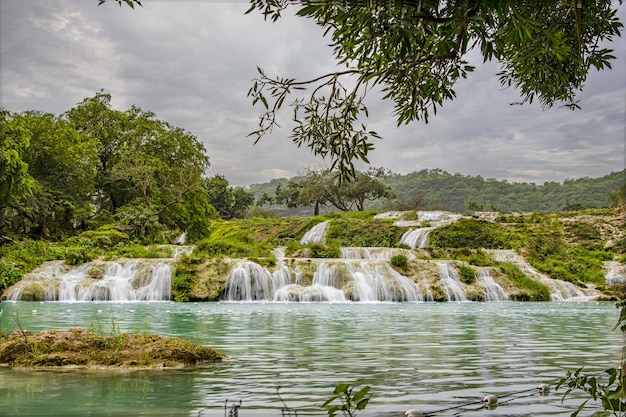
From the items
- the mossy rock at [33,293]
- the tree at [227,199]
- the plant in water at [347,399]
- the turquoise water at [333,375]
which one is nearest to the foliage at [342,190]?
the tree at [227,199]

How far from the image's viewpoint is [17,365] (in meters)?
6.09

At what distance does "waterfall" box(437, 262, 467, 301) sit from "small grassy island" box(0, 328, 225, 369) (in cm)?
1931

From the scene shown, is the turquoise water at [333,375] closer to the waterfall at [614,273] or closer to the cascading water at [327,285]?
the cascading water at [327,285]

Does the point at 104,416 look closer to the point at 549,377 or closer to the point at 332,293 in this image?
the point at 549,377

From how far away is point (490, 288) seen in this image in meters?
25.8

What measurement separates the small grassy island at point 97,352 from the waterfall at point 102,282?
17.1 m

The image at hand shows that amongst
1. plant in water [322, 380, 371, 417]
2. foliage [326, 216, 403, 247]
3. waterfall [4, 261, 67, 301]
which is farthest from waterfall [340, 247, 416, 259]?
plant in water [322, 380, 371, 417]

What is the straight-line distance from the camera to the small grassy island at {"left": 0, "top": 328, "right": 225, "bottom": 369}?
6.07 meters

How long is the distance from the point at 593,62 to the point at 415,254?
25245 millimetres

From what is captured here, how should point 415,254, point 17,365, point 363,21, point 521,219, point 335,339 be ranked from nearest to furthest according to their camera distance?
point 363,21, point 17,365, point 335,339, point 415,254, point 521,219

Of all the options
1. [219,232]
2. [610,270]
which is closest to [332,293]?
[610,270]

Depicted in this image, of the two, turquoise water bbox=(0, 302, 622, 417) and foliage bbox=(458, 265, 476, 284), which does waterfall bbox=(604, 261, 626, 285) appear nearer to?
Result: foliage bbox=(458, 265, 476, 284)

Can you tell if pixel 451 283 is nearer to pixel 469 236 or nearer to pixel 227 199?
pixel 469 236

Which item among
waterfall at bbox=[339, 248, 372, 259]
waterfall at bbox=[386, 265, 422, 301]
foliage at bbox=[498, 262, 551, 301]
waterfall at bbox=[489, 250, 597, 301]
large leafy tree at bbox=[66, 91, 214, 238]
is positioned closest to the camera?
waterfall at bbox=[386, 265, 422, 301]
